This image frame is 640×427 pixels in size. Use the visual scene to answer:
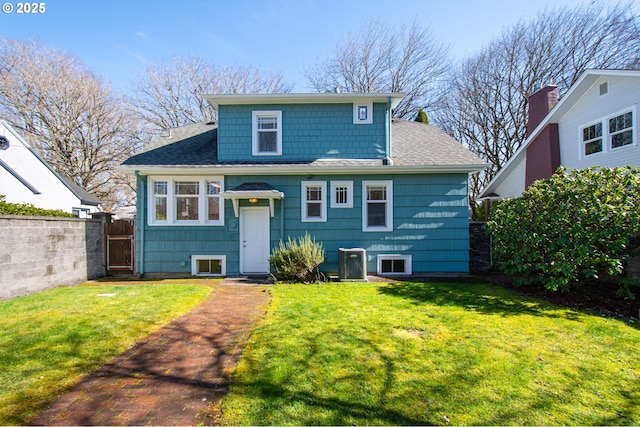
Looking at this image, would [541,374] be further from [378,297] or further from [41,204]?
[41,204]

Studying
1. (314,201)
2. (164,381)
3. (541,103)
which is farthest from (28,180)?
(541,103)

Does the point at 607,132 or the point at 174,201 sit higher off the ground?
the point at 607,132

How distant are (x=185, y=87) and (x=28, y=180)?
12.3m

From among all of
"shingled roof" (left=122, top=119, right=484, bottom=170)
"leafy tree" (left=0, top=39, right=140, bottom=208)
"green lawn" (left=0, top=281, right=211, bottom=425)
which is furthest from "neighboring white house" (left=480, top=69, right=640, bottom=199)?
"leafy tree" (left=0, top=39, right=140, bottom=208)

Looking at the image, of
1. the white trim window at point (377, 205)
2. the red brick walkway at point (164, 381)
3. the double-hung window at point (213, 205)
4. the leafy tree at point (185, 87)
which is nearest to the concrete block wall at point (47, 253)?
the double-hung window at point (213, 205)

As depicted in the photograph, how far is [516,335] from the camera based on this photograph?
4227 mm

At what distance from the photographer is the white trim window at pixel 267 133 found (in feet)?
30.6

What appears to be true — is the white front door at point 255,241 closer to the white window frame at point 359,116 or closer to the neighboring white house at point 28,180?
the white window frame at point 359,116

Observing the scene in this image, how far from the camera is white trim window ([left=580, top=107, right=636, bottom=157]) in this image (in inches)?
364

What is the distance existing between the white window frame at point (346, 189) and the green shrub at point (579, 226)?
172 inches

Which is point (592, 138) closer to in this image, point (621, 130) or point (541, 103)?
point (621, 130)

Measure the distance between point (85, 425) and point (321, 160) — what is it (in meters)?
7.91

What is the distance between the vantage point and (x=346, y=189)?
352 inches

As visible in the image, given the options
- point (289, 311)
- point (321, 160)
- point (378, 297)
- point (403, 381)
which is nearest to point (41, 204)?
point (321, 160)
